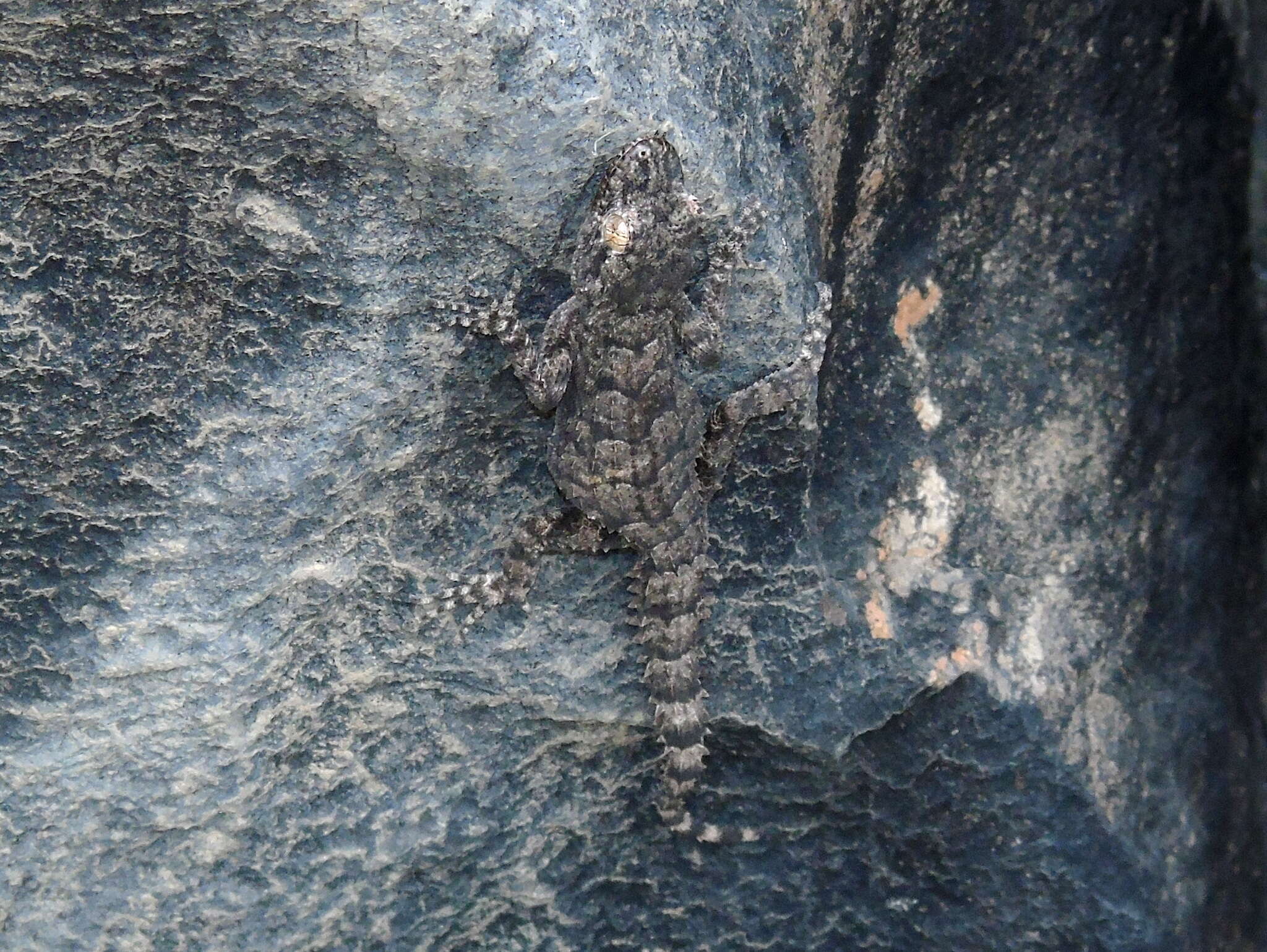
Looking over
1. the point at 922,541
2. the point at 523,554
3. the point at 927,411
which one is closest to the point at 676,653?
the point at 523,554

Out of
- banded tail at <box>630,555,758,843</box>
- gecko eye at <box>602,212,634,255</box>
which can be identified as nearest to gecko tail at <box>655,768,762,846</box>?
banded tail at <box>630,555,758,843</box>

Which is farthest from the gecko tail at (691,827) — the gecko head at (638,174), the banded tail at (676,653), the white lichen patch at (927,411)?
the gecko head at (638,174)

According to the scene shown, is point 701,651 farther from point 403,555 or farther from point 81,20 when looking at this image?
point 81,20

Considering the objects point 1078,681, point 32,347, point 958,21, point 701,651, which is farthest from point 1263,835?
point 32,347

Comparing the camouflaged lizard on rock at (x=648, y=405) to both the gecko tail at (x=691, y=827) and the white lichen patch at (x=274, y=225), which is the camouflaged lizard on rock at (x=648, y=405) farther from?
the white lichen patch at (x=274, y=225)

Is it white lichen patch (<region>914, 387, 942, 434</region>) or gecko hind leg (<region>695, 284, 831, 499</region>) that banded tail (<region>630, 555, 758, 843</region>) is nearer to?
gecko hind leg (<region>695, 284, 831, 499</region>)
